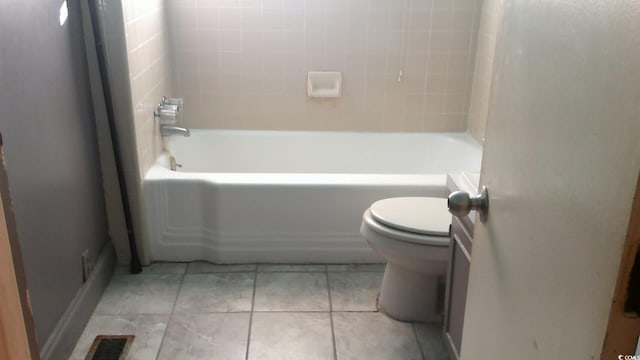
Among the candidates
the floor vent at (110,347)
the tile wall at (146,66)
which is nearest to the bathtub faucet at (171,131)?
the tile wall at (146,66)

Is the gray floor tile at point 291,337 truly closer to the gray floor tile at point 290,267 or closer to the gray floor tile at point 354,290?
the gray floor tile at point 354,290

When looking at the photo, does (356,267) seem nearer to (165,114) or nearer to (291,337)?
(291,337)

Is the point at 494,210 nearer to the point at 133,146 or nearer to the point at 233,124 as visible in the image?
the point at 133,146

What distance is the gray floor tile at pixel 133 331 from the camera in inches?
84.1

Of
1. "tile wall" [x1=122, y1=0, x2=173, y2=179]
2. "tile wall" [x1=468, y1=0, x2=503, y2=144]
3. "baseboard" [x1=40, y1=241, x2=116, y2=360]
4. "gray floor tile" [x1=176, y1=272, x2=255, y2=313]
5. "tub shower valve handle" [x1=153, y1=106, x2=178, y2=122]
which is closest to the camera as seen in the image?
"baseboard" [x1=40, y1=241, x2=116, y2=360]

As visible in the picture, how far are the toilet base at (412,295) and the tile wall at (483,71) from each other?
105 cm

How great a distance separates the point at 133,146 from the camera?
2566 mm

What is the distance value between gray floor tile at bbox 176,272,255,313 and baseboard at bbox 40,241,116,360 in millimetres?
333

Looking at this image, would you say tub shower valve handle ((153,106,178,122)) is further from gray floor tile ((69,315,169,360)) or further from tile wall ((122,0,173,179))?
gray floor tile ((69,315,169,360))

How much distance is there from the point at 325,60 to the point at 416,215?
1359 mm

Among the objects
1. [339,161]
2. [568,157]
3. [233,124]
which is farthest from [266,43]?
[568,157]

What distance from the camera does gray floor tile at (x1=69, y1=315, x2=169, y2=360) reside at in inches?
84.1

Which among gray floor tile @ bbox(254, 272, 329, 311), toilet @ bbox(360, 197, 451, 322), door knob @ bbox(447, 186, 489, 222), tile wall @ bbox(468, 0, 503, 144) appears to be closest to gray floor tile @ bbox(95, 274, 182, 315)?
gray floor tile @ bbox(254, 272, 329, 311)

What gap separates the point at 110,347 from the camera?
217cm
